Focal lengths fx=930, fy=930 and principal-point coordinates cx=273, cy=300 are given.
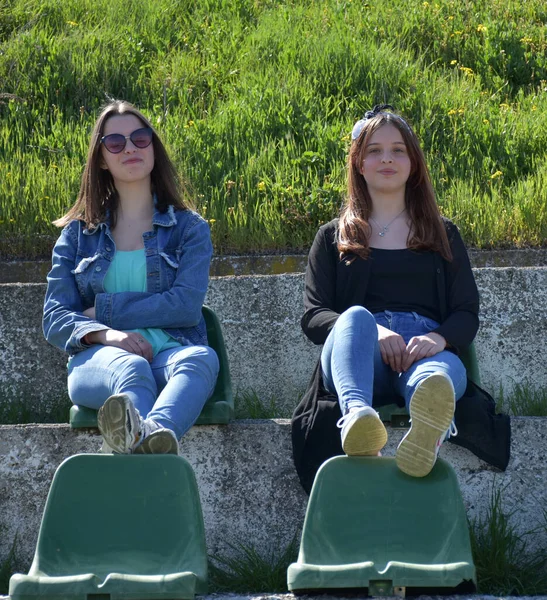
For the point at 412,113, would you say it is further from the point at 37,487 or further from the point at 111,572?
the point at 111,572

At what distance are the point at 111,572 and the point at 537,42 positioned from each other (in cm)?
477

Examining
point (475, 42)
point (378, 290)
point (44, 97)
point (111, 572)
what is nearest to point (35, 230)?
point (44, 97)

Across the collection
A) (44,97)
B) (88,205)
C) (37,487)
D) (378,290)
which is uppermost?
(44,97)

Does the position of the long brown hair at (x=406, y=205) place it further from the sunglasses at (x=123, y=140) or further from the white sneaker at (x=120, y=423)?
the white sneaker at (x=120, y=423)

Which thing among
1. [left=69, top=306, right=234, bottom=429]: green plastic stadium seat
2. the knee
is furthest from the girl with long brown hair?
[left=69, top=306, right=234, bottom=429]: green plastic stadium seat

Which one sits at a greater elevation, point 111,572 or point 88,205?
point 88,205

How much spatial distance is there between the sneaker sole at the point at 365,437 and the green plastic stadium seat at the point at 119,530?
42 centimetres

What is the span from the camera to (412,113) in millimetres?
5027

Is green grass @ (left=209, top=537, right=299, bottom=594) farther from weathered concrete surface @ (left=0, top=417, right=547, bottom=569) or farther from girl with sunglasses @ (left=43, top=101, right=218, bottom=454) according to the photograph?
girl with sunglasses @ (left=43, top=101, right=218, bottom=454)

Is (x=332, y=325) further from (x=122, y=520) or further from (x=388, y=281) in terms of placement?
(x=122, y=520)

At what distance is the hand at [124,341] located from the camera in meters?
2.93

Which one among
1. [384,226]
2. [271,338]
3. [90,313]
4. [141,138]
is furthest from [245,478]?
[141,138]

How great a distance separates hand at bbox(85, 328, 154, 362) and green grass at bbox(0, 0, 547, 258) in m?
1.28

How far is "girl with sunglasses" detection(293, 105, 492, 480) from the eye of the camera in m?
2.72
